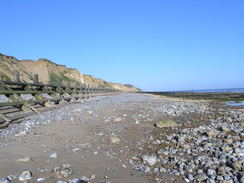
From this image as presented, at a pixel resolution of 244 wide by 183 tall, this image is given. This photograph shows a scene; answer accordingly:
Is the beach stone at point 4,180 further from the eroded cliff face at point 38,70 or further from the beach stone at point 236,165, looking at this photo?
the eroded cliff face at point 38,70

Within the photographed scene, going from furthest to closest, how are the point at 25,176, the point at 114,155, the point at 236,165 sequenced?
the point at 114,155 → the point at 236,165 → the point at 25,176

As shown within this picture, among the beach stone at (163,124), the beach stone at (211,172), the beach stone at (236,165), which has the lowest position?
the beach stone at (211,172)

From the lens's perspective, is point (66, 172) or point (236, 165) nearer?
point (66, 172)

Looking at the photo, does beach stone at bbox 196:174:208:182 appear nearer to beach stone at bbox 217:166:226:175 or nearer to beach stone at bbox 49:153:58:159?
beach stone at bbox 217:166:226:175

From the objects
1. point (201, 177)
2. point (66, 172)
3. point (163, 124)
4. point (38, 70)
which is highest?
point (38, 70)

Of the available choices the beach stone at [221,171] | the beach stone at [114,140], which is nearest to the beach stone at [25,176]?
the beach stone at [114,140]

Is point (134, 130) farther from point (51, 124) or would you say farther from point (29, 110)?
point (29, 110)

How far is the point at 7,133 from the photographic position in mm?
5738

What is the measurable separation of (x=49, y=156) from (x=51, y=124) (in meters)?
2.99

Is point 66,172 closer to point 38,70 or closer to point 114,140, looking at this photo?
point 114,140

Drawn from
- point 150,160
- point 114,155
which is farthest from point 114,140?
point 150,160

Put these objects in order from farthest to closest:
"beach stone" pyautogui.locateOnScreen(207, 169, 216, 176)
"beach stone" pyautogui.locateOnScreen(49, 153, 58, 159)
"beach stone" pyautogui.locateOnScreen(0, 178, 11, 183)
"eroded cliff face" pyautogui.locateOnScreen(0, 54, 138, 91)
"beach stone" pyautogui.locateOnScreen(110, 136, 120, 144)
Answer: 1. "eroded cliff face" pyautogui.locateOnScreen(0, 54, 138, 91)
2. "beach stone" pyautogui.locateOnScreen(110, 136, 120, 144)
3. "beach stone" pyautogui.locateOnScreen(49, 153, 58, 159)
4. "beach stone" pyautogui.locateOnScreen(207, 169, 216, 176)
5. "beach stone" pyautogui.locateOnScreen(0, 178, 11, 183)

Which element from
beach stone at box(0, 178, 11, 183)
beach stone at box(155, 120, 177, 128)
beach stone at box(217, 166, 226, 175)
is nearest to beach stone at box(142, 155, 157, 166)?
beach stone at box(217, 166, 226, 175)

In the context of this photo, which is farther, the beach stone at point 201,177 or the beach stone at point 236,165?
the beach stone at point 236,165
